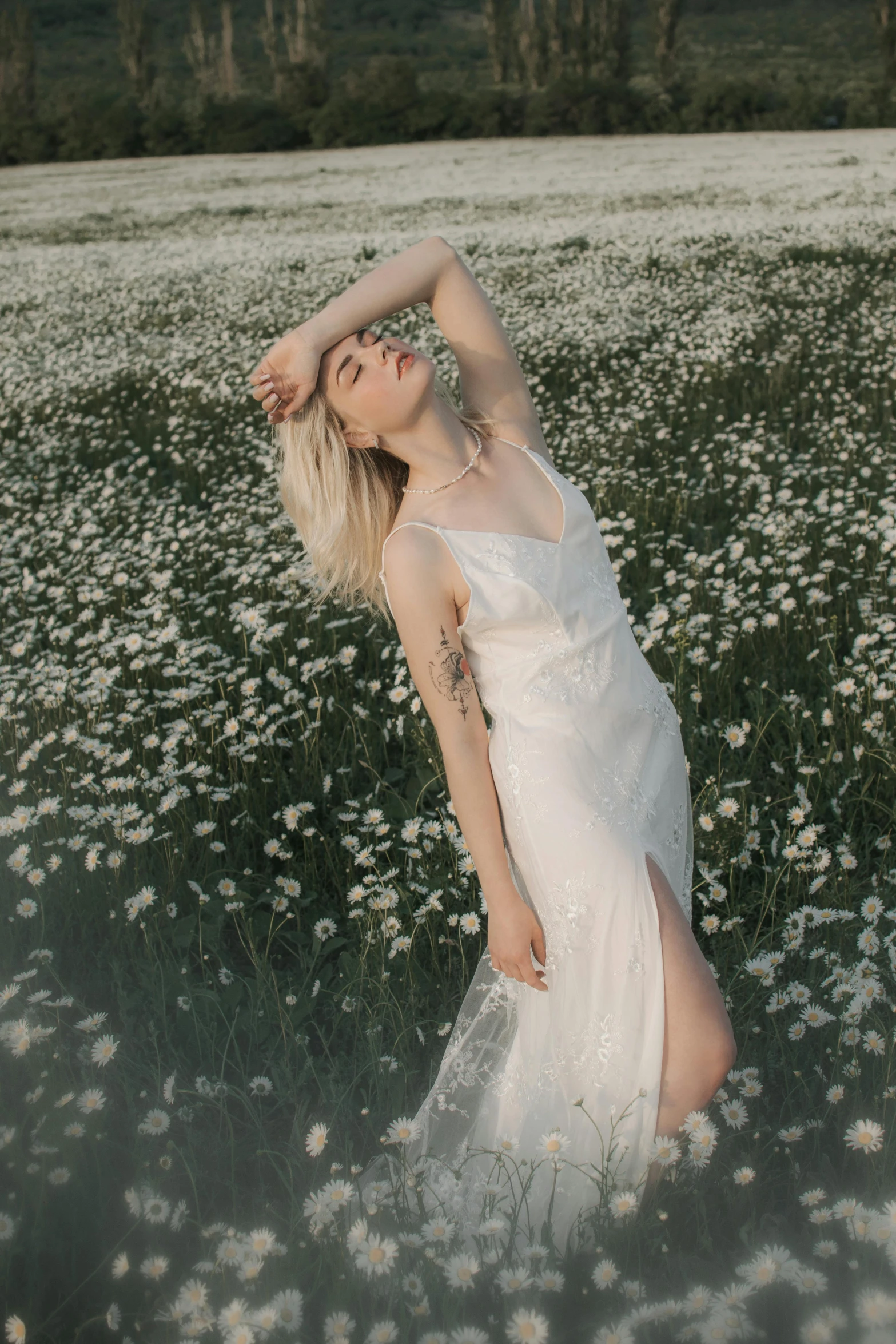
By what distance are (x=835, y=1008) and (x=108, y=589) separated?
4422mm

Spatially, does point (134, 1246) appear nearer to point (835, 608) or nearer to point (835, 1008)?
point (835, 1008)

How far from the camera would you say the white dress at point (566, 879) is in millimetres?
2352

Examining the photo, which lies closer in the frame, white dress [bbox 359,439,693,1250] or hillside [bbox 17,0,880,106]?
white dress [bbox 359,439,693,1250]

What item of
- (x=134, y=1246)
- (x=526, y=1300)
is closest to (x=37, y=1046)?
(x=134, y=1246)

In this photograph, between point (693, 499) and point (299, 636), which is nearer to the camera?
point (299, 636)

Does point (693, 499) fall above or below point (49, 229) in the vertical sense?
below

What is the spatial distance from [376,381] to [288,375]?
0.69 feet

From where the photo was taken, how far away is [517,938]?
8.07ft

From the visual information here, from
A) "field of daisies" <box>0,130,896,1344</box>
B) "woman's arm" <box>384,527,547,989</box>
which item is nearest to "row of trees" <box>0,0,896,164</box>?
"field of daisies" <box>0,130,896,1344</box>

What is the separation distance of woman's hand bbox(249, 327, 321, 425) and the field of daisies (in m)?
1.32

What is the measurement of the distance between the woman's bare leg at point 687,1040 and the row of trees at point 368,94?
27952 millimetres

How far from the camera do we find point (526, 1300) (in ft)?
6.21

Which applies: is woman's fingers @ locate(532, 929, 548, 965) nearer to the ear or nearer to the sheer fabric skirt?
the sheer fabric skirt

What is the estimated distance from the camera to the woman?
235cm
